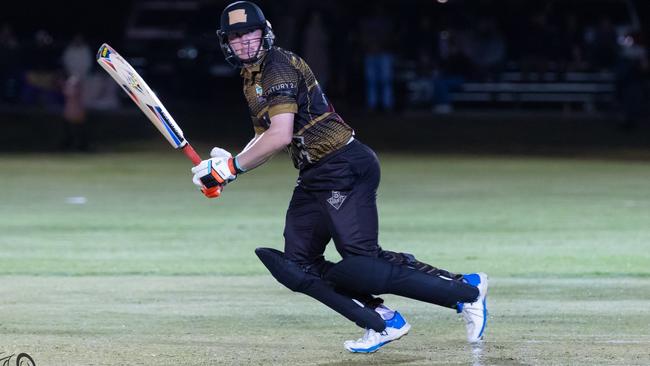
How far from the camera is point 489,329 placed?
27.8 feet

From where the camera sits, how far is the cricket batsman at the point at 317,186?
739 cm

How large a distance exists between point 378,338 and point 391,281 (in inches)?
14.8

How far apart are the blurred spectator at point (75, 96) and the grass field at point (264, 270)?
3002 millimetres

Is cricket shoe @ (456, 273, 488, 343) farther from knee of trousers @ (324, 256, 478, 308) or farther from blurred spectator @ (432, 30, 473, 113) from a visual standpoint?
blurred spectator @ (432, 30, 473, 113)

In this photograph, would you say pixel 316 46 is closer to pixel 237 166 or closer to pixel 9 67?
pixel 9 67

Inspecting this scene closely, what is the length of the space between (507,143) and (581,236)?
41.2 ft

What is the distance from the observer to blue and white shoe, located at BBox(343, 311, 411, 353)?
7719 millimetres

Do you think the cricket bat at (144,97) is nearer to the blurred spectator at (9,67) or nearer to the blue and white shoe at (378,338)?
the blue and white shoe at (378,338)

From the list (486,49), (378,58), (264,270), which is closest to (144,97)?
(264,270)

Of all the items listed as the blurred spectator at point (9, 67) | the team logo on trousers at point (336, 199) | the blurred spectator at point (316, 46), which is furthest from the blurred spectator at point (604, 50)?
the team logo on trousers at point (336, 199)

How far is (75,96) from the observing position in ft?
79.9

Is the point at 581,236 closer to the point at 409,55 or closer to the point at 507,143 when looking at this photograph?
the point at 507,143

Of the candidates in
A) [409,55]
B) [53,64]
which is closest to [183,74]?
[53,64]

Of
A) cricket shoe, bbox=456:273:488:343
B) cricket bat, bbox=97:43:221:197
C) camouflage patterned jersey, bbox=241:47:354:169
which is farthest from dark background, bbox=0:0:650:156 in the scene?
camouflage patterned jersey, bbox=241:47:354:169
